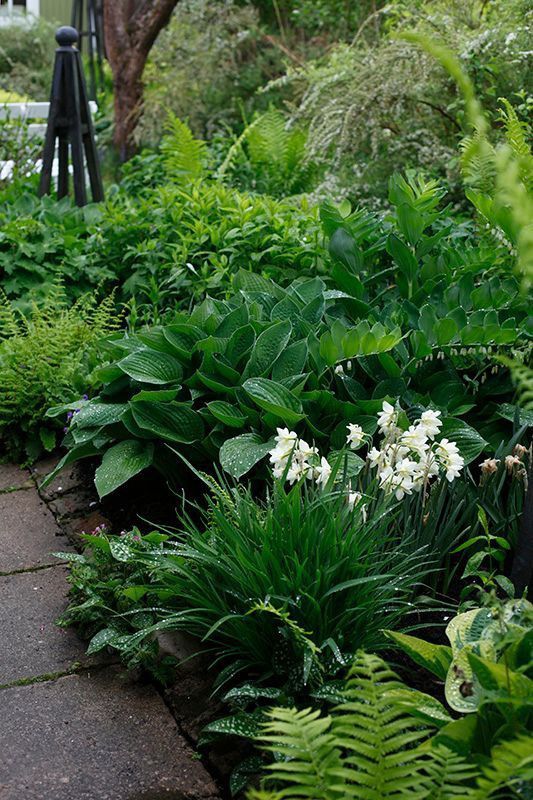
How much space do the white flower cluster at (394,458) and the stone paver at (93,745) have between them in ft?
2.45

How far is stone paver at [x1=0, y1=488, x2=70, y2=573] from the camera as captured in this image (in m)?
3.38

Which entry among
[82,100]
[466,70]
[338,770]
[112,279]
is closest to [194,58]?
[82,100]

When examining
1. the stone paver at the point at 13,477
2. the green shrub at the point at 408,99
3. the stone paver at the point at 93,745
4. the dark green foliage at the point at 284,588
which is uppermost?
the green shrub at the point at 408,99

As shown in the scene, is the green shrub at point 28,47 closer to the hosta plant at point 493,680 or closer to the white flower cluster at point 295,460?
the white flower cluster at point 295,460

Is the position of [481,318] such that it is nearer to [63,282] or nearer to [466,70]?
[63,282]

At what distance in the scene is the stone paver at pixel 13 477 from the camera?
3.99 metres

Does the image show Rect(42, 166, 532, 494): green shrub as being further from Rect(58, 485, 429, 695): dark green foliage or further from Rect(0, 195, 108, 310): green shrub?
Rect(0, 195, 108, 310): green shrub

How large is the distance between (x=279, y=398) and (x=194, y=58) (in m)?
8.07

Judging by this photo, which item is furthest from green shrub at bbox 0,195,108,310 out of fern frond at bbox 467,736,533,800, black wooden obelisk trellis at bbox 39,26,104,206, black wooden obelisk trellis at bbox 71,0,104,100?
black wooden obelisk trellis at bbox 71,0,104,100

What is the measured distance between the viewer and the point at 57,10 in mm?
15664

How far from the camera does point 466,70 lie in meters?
5.88

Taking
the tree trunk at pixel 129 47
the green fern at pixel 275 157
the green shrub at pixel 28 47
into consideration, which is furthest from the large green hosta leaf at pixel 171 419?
the green shrub at pixel 28 47

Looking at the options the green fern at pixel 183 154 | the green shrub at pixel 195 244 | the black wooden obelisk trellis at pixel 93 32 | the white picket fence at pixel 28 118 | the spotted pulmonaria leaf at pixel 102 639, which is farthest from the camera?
the black wooden obelisk trellis at pixel 93 32

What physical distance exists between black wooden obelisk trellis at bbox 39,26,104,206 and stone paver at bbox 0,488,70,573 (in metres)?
3.05
